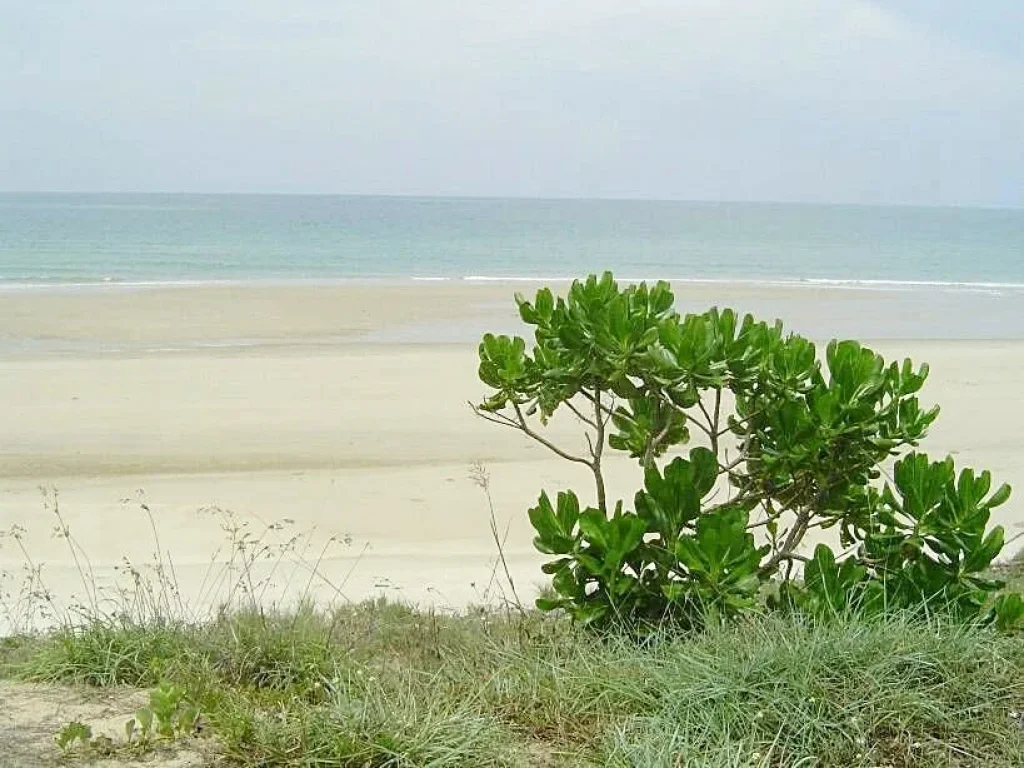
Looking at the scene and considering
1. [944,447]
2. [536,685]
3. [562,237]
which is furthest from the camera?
[562,237]

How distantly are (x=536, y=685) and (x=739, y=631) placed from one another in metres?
0.76

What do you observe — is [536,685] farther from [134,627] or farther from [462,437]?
[462,437]

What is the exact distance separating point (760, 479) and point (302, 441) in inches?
342

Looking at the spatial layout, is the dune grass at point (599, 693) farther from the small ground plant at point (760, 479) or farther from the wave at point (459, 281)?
the wave at point (459, 281)

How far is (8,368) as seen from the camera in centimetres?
1759

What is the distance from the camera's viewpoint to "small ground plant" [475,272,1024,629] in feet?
13.7

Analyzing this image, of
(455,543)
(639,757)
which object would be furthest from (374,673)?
(455,543)

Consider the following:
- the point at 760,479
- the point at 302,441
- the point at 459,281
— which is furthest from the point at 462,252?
the point at 760,479

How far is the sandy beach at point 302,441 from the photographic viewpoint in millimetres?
8445

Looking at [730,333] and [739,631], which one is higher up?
[730,333]

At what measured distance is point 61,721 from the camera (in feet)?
12.0

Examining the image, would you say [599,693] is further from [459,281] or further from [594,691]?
[459,281]

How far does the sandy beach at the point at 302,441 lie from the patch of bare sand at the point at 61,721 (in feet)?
9.74

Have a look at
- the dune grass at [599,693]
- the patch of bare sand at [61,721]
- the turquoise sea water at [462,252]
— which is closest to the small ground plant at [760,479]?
the dune grass at [599,693]
